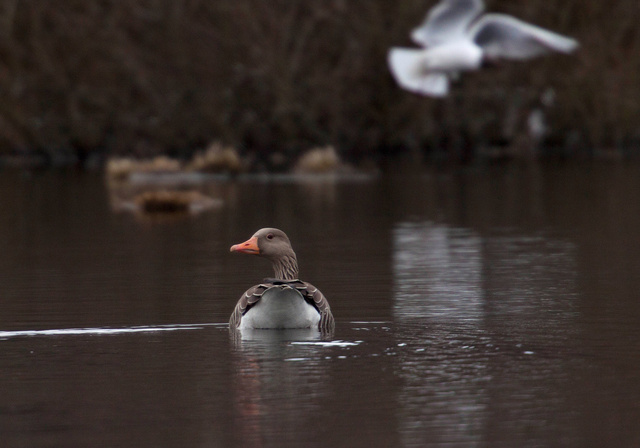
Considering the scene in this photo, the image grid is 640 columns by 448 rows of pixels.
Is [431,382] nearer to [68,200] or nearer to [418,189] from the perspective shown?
[68,200]

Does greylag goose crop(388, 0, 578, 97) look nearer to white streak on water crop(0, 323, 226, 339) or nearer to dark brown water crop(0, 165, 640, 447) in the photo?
dark brown water crop(0, 165, 640, 447)

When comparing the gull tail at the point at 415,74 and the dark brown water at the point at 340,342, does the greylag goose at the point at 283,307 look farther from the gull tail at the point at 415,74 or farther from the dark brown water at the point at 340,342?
the gull tail at the point at 415,74

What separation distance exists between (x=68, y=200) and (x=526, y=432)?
76.1 feet

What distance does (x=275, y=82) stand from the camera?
1772 inches

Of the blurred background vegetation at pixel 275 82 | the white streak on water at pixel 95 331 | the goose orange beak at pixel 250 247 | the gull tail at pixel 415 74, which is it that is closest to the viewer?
the white streak on water at pixel 95 331

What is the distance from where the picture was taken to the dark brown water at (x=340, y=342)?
7.60 metres

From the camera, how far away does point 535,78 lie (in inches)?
1980

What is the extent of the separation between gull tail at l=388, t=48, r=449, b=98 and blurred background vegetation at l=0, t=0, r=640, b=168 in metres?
11.6

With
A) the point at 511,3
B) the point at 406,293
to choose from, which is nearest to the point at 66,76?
the point at 511,3

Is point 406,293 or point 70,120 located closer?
point 406,293

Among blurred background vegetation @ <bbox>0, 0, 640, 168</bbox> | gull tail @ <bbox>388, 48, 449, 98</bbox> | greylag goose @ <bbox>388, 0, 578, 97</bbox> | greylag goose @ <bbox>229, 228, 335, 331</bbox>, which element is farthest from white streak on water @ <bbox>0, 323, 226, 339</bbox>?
blurred background vegetation @ <bbox>0, 0, 640, 168</bbox>

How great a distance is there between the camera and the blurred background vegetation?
151ft

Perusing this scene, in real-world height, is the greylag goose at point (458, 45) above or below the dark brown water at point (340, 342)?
above

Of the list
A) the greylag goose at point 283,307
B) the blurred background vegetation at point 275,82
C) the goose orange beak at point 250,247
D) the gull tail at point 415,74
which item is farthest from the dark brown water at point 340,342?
the blurred background vegetation at point 275,82
